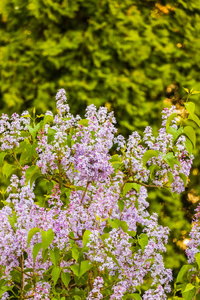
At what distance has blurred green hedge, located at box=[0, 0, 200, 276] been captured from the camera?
396 cm

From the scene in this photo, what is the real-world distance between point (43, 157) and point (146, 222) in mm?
881

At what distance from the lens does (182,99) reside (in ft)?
14.0

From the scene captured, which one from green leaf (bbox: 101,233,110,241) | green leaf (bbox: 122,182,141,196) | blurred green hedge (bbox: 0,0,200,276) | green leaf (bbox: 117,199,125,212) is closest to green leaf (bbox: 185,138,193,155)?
green leaf (bbox: 122,182,141,196)

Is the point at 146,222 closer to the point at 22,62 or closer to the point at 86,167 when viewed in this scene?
the point at 86,167

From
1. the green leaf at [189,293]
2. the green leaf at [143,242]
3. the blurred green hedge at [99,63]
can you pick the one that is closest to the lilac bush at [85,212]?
the green leaf at [143,242]

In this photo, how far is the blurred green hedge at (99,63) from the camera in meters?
3.96

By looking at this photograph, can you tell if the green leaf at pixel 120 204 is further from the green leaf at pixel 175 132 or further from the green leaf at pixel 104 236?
the green leaf at pixel 175 132

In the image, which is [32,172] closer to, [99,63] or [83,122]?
[83,122]

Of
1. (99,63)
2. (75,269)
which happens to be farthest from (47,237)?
(99,63)

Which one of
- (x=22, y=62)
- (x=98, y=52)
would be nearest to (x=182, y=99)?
(x=98, y=52)

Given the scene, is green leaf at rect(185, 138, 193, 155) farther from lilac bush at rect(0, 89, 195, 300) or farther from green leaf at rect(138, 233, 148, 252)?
green leaf at rect(138, 233, 148, 252)

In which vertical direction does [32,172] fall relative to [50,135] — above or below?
below

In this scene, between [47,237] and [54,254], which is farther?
[54,254]

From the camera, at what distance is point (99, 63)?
3.99 m
